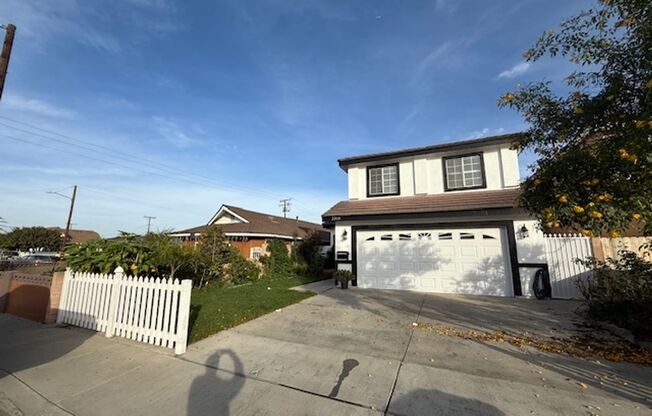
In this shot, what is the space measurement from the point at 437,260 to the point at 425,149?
436 centimetres

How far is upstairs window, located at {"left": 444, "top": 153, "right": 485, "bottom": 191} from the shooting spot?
406 inches

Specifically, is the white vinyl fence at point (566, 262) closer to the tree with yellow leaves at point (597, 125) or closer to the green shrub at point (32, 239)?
the tree with yellow leaves at point (597, 125)

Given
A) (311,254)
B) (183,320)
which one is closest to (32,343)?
(183,320)

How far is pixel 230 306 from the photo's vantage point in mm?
7027

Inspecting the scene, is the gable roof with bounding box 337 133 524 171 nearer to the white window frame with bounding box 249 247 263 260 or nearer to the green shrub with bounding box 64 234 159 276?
the white window frame with bounding box 249 247 263 260

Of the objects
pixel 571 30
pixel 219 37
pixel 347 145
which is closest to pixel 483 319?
pixel 571 30

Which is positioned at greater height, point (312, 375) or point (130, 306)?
point (130, 306)

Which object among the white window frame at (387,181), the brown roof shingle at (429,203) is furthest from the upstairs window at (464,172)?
the white window frame at (387,181)

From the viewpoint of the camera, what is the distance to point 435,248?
9695mm

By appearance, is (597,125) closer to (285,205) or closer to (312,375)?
(312,375)

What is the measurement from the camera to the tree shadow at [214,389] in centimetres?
274

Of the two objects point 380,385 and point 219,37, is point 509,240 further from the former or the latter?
point 219,37

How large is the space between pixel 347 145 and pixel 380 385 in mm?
12481

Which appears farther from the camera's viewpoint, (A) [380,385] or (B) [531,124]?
(B) [531,124]
